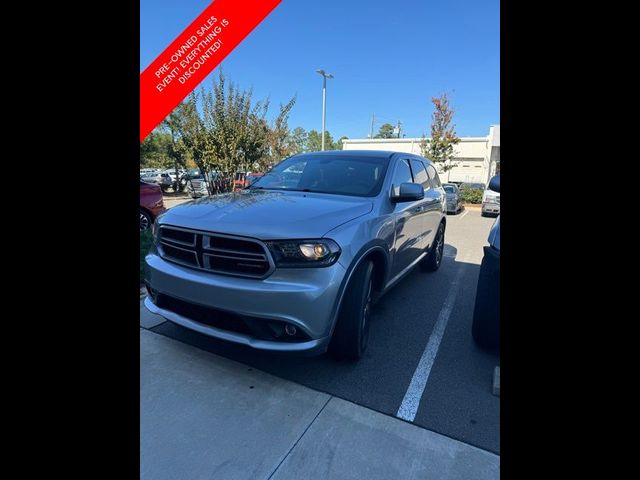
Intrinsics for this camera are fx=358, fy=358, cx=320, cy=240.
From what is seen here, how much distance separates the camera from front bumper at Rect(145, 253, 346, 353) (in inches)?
88.4

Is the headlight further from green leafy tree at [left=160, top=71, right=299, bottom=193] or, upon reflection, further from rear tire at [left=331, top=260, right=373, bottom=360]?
green leafy tree at [left=160, top=71, right=299, bottom=193]

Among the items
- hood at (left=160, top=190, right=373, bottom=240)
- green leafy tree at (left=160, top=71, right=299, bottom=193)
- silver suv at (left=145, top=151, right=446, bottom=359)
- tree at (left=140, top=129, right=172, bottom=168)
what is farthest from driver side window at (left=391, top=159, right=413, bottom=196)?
tree at (left=140, top=129, right=172, bottom=168)

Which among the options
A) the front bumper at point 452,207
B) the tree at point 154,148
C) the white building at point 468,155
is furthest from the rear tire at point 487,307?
the white building at point 468,155

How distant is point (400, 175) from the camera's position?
3.84 metres

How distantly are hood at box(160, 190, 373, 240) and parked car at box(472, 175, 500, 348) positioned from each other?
3.29 feet

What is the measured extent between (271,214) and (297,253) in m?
0.42

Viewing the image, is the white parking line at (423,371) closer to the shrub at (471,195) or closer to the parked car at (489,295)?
the parked car at (489,295)

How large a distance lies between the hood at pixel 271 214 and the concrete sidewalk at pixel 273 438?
3.78 feet

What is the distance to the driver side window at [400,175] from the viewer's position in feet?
11.6
